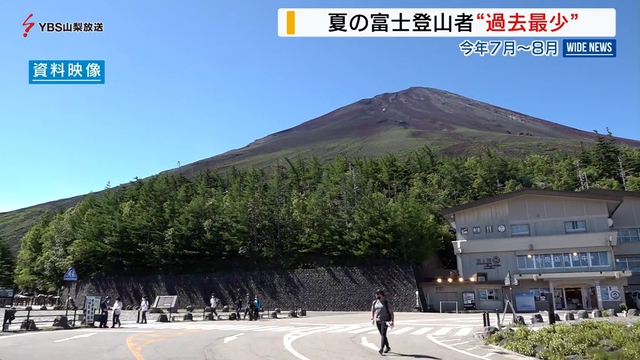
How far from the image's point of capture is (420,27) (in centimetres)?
1532

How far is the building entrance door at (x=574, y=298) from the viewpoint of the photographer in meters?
37.2

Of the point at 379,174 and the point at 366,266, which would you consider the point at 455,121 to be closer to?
the point at 379,174

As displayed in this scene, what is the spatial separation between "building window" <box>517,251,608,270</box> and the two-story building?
7 centimetres

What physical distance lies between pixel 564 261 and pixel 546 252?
1476 mm

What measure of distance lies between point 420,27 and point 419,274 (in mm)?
29265

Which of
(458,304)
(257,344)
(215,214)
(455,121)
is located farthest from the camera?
(455,121)

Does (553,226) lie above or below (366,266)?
above

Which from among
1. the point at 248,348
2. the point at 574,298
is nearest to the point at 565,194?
the point at 574,298

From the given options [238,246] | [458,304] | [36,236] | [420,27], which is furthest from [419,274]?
[36,236]

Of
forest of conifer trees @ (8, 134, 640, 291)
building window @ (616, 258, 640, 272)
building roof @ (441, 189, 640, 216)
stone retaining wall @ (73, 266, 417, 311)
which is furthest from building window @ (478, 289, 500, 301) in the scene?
building window @ (616, 258, 640, 272)

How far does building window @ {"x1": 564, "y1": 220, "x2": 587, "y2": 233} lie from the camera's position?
1497 inches

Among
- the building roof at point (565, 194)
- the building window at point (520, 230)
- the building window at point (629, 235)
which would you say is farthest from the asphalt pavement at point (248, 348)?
the building window at point (629, 235)

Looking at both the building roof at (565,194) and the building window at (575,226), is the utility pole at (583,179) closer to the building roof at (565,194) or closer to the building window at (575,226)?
the building roof at (565,194)

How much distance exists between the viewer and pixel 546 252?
3812 cm
